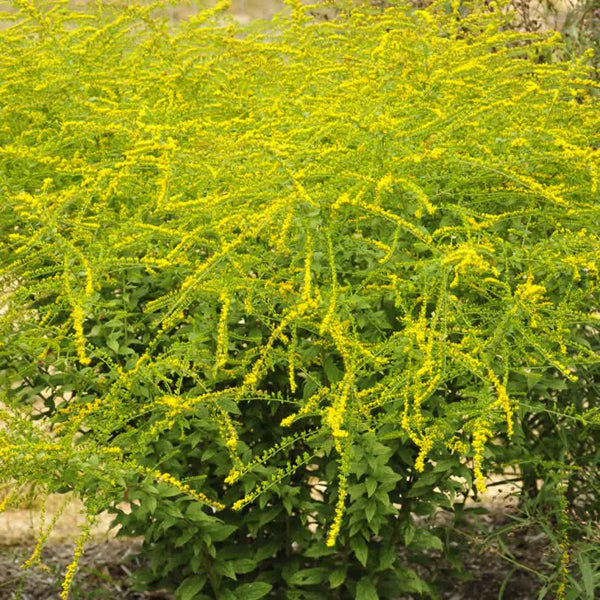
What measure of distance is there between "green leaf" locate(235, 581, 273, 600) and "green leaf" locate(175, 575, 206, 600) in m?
0.12

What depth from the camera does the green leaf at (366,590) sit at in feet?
9.31

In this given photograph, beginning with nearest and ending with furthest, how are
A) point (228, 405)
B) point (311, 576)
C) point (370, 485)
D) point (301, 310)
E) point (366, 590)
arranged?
point (301, 310), point (370, 485), point (228, 405), point (366, 590), point (311, 576)

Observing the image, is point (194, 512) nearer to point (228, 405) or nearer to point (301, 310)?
point (228, 405)

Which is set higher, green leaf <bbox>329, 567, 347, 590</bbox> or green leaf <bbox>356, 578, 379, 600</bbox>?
green leaf <bbox>329, 567, 347, 590</bbox>

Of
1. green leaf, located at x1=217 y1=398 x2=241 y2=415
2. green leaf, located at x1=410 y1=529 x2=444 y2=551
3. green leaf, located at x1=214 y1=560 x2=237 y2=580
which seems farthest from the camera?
green leaf, located at x1=214 y1=560 x2=237 y2=580

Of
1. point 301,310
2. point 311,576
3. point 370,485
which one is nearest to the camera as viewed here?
point 301,310

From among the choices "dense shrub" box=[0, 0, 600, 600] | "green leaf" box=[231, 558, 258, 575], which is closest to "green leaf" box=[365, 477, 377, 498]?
"dense shrub" box=[0, 0, 600, 600]

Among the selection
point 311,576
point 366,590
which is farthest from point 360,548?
point 311,576

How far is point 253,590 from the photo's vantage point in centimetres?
300

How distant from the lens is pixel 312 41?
4055 millimetres

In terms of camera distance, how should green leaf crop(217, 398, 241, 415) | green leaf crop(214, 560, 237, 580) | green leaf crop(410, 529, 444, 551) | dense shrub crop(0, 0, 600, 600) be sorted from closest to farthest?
dense shrub crop(0, 0, 600, 600)
green leaf crop(217, 398, 241, 415)
green leaf crop(410, 529, 444, 551)
green leaf crop(214, 560, 237, 580)

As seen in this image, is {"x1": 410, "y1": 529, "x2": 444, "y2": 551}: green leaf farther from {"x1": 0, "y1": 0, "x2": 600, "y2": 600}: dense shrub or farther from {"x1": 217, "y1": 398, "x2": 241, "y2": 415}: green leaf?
{"x1": 217, "y1": 398, "x2": 241, "y2": 415}: green leaf

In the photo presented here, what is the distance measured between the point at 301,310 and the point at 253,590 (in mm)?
1191

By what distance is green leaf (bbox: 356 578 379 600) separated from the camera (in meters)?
2.84
